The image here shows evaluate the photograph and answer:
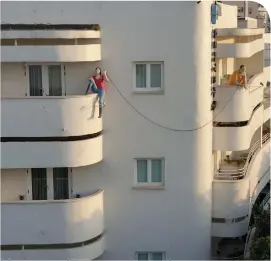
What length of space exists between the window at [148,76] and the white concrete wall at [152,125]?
9.4 inches

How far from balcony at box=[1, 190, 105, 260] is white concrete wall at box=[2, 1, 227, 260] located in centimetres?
88

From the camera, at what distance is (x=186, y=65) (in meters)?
17.4

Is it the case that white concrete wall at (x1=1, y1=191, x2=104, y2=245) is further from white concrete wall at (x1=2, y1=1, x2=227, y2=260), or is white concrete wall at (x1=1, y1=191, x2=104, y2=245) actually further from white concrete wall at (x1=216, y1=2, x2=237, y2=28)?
white concrete wall at (x1=216, y1=2, x2=237, y2=28)

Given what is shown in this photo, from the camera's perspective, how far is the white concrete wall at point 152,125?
671 inches

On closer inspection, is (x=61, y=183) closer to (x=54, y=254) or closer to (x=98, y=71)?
(x=54, y=254)

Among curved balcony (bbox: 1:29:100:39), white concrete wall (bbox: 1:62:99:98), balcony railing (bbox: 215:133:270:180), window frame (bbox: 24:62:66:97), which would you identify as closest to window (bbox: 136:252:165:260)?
balcony railing (bbox: 215:133:270:180)

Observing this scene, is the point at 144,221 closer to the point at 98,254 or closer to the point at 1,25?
the point at 98,254

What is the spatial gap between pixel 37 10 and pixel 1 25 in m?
1.08

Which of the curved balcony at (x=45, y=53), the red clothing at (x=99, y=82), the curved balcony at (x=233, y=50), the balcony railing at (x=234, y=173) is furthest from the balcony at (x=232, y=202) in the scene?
the curved balcony at (x=45, y=53)

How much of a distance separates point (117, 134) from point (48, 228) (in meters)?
3.30

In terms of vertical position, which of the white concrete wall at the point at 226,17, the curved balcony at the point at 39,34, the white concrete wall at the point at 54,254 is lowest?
the white concrete wall at the point at 54,254

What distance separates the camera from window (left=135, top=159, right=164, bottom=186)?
A: 1805 cm

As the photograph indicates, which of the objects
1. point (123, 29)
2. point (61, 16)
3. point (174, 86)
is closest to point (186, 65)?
point (174, 86)

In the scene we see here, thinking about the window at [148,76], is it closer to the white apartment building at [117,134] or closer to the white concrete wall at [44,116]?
the white apartment building at [117,134]
